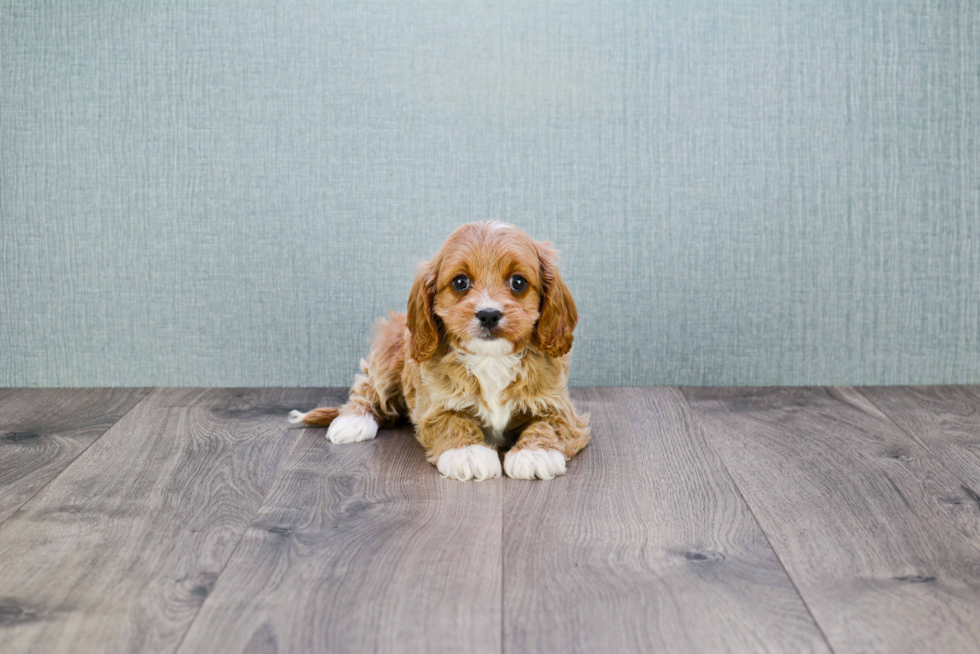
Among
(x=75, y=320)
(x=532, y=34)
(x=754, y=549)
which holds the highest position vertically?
→ (x=532, y=34)

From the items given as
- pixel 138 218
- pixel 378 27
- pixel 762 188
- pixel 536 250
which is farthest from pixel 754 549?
pixel 138 218

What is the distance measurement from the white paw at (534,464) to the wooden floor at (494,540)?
0.03 m

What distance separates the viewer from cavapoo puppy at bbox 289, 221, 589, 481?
1.81 meters

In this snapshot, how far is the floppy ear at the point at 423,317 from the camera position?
1.87 metres

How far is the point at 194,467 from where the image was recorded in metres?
1.91

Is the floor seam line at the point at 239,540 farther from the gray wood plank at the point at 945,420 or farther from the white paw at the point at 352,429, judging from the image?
the gray wood plank at the point at 945,420

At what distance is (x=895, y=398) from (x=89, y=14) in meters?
2.63

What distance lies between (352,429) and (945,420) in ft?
5.17

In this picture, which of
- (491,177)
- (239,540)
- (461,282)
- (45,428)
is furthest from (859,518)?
(45,428)

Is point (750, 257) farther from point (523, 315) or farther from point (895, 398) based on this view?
point (523, 315)

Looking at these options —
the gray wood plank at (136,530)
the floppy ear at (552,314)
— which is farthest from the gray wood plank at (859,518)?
the gray wood plank at (136,530)

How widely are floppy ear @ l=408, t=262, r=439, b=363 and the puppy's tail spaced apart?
454 mm

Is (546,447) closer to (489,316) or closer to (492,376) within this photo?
(492,376)

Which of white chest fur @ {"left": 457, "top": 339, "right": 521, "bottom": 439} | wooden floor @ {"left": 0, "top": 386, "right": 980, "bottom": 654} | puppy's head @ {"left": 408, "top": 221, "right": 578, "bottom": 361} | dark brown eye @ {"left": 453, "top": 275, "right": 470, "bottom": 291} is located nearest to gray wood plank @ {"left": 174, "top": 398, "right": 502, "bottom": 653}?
wooden floor @ {"left": 0, "top": 386, "right": 980, "bottom": 654}
